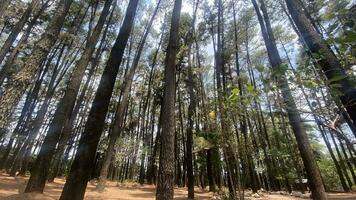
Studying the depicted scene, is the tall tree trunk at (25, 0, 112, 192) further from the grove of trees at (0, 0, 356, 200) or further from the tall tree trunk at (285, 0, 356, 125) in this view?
the tall tree trunk at (285, 0, 356, 125)

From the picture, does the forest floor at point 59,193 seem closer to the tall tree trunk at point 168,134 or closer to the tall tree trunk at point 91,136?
the tall tree trunk at point 91,136

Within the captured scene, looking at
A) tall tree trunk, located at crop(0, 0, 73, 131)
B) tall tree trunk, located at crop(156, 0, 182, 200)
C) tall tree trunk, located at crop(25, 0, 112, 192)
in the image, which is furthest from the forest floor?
tall tree trunk, located at crop(156, 0, 182, 200)

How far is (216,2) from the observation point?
15.4m

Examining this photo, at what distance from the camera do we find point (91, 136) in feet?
17.0

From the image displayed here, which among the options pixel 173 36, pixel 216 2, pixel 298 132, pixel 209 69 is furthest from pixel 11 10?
pixel 209 69

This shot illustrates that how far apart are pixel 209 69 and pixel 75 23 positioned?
421 inches

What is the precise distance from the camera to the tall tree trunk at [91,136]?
4766mm

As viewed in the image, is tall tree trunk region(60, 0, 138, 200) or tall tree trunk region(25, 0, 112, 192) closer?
tall tree trunk region(60, 0, 138, 200)

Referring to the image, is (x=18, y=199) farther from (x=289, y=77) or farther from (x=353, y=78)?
(x=353, y=78)

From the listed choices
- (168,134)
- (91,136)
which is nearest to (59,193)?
(91,136)

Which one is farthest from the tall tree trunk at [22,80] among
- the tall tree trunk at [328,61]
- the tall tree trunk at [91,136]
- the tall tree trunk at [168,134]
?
the tall tree trunk at [328,61]

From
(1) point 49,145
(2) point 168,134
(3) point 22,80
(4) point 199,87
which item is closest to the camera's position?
(2) point 168,134

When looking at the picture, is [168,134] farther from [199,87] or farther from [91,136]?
[199,87]

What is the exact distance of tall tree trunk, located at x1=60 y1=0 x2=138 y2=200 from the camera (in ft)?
15.6
